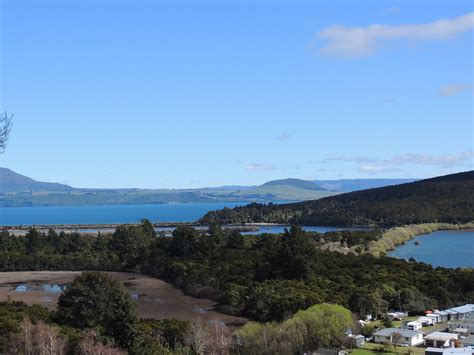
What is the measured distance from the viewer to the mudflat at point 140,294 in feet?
117

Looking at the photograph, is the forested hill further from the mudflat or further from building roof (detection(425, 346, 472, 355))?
building roof (detection(425, 346, 472, 355))

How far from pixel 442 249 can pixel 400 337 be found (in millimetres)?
44673

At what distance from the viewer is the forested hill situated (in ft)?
350

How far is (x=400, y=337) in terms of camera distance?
91.5 ft

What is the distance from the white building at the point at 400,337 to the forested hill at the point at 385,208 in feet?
252

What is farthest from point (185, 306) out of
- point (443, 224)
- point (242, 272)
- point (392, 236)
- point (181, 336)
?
point (443, 224)

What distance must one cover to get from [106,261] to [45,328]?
118ft

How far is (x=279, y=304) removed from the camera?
31969 millimetres

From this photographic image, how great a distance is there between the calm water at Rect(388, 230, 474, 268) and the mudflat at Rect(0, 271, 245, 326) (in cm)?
2540

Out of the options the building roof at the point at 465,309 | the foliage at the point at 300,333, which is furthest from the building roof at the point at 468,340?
the building roof at the point at 465,309

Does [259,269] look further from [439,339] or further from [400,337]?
[439,339]

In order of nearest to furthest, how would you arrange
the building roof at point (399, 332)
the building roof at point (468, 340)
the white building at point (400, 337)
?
the building roof at point (468, 340)
the white building at point (400, 337)
the building roof at point (399, 332)

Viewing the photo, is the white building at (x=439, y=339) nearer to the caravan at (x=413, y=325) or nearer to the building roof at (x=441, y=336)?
the building roof at (x=441, y=336)

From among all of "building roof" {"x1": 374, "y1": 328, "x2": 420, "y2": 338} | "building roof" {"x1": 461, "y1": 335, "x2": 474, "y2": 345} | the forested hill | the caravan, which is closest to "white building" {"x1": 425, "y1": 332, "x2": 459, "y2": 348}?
"building roof" {"x1": 461, "y1": 335, "x2": 474, "y2": 345}
